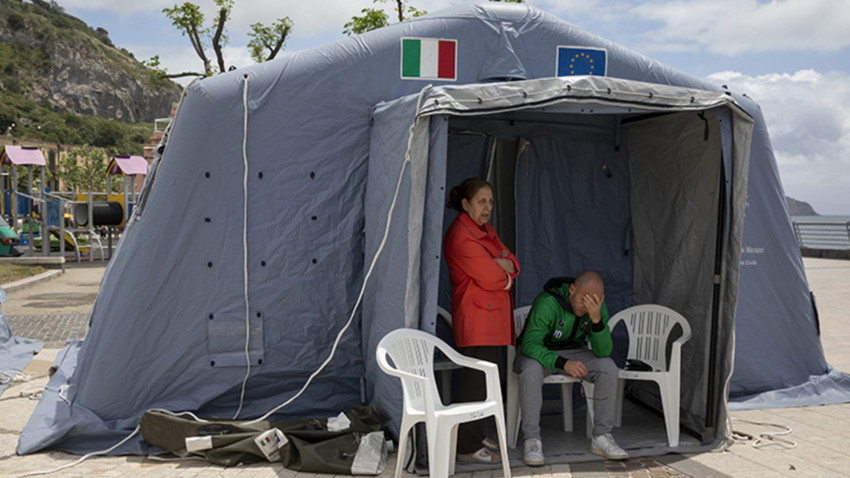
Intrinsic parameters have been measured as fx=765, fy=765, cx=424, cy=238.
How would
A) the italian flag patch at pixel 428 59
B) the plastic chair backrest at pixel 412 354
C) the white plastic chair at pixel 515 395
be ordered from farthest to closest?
the italian flag patch at pixel 428 59 → the white plastic chair at pixel 515 395 → the plastic chair backrest at pixel 412 354

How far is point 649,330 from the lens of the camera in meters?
4.98

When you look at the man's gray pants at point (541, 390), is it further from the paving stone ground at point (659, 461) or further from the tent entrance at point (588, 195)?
the tent entrance at point (588, 195)

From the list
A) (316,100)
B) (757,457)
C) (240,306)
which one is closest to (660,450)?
(757,457)

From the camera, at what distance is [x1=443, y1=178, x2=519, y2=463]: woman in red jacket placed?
4.14m

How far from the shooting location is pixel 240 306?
4.73 metres

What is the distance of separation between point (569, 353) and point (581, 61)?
2.06 metres

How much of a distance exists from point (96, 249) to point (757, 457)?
19.6 m

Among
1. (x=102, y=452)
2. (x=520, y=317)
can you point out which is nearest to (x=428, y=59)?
(x=520, y=317)

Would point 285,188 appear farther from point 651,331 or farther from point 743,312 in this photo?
point 743,312

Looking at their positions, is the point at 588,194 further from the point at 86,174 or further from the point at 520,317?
the point at 86,174

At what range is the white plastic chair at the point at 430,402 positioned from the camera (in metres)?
3.53

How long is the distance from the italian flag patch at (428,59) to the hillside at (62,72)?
9969 cm

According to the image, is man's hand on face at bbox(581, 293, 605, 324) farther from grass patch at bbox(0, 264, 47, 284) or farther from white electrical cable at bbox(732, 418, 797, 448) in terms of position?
grass patch at bbox(0, 264, 47, 284)

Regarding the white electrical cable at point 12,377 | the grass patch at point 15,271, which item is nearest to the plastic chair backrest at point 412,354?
the white electrical cable at point 12,377
